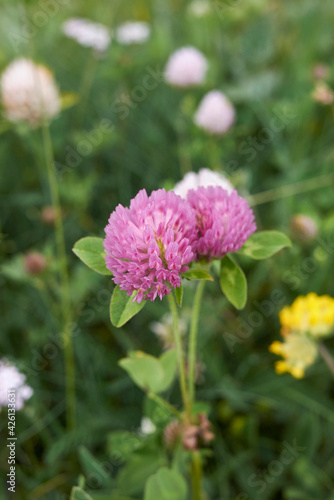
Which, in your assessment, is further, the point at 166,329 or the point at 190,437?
the point at 166,329

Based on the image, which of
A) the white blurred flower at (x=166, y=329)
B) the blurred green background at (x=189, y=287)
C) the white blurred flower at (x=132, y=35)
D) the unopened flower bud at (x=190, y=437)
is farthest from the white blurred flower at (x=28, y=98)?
the unopened flower bud at (x=190, y=437)

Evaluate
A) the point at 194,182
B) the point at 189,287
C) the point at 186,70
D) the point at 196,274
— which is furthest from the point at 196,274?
the point at 186,70

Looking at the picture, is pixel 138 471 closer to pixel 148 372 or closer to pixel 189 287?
pixel 148 372

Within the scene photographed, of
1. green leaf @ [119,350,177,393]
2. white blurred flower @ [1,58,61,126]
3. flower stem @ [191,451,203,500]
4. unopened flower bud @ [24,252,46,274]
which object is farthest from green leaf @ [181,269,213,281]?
white blurred flower @ [1,58,61,126]

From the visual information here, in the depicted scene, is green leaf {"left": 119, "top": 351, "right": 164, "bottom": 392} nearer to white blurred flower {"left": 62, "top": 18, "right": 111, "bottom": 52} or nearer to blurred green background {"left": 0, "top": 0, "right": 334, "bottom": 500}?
blurred green background {"left": 0, "top": 0, "right": 334, "bottom": 500}

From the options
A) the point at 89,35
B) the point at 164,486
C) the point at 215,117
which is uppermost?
the point at 89,35

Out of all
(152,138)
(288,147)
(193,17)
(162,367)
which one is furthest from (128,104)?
(162,367)

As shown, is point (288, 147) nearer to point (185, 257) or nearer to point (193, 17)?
point (193, 17)

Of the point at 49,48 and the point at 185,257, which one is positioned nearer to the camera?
the point at 185,257
